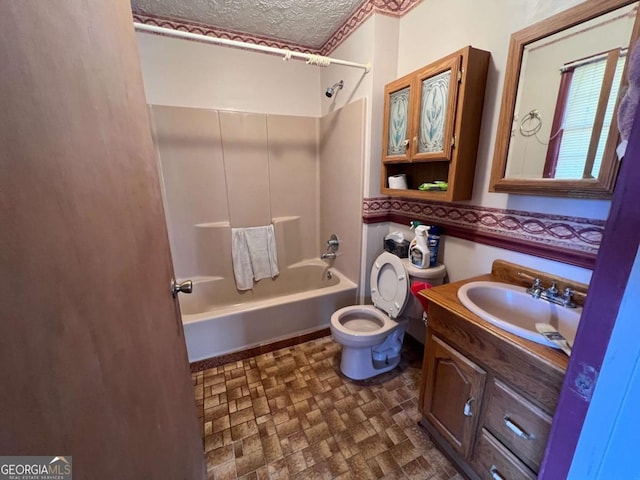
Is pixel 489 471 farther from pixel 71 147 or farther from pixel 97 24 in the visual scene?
pixel 97 24

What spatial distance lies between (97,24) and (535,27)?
1.48 metres

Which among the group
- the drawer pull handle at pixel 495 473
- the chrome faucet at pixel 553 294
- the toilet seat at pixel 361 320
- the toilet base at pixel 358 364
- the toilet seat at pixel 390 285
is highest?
the chrome faucet at pixel 553 294

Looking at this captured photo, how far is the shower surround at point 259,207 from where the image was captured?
80.8 inches

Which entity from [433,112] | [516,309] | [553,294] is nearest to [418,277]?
[516,309]

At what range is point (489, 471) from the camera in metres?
1.04

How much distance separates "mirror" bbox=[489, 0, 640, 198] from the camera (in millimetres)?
891

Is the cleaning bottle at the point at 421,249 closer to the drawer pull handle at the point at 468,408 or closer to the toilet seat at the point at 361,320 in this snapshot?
the toilet seat at the point at 361,320

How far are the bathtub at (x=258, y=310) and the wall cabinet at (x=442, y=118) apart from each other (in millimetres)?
1099

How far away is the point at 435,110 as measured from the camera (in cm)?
142

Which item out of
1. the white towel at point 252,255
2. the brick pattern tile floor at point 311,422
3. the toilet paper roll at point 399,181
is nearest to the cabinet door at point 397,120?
the toilet paper roll at point 399,181

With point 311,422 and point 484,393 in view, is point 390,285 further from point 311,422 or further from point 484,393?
point 311,422

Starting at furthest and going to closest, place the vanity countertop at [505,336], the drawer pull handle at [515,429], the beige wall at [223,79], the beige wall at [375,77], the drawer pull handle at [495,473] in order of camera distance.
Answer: the beige wall at [223,79]
the beige wall at [375,77]
the drawer pull handle at [495,473]
the drawer pull handle at [515,429]
the vanity countertop at [505,336]

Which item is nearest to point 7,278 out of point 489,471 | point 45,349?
point 45,349

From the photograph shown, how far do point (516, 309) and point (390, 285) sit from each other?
0.72m
